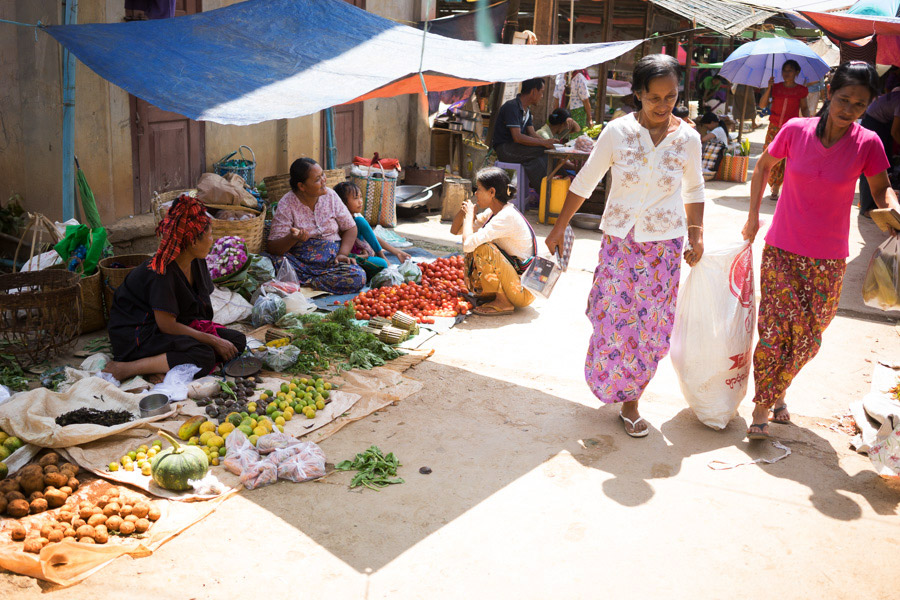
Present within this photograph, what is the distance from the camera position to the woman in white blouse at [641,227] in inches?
138

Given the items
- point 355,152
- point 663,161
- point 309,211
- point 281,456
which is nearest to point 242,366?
point 281,456

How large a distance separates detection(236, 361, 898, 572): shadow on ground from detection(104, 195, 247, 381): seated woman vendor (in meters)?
1.11

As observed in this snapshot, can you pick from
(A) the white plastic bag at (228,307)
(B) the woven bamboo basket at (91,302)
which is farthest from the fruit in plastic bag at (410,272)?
(B) the woven bamboo basket at (91,302)

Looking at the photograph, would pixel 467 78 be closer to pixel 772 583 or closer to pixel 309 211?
pixel 309 211

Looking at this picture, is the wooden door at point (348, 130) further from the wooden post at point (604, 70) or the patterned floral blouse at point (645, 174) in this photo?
the patterned floral blouse at point (645, 174)

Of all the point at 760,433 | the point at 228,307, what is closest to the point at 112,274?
the point at 228,307

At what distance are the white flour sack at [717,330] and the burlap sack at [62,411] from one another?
269cm

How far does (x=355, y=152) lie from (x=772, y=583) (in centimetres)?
787

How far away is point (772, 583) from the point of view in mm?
2736

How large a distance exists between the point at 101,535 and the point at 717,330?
2.93 m

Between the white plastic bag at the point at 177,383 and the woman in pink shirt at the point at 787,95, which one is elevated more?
the woman in pink shirt at the point at 787,95

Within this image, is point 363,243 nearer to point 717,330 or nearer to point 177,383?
point 177,383

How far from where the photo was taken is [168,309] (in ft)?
13.6

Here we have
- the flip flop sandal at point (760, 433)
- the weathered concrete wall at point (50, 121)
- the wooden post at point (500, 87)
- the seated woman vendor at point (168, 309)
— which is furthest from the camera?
the wooden post at point (500, 87)
